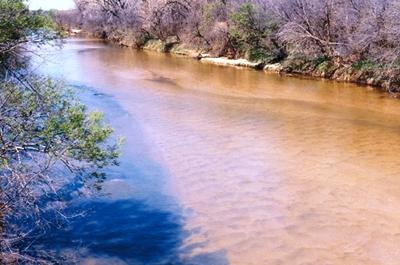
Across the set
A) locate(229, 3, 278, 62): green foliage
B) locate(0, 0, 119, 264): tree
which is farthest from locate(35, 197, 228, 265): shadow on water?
locate(229, 3, 278, 62): green foliage

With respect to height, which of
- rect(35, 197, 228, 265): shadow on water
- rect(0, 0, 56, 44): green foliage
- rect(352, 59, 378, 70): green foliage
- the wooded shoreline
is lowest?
rect(35, 197, 228, 265): shadow on water

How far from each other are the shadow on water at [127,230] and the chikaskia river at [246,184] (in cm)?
3

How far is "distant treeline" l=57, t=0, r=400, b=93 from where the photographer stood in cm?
2339

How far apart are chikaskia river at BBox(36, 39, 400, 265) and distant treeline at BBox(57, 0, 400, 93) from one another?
346cm

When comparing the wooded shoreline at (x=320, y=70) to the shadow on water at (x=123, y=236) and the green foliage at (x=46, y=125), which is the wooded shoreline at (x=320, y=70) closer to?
the shadow on water at (x=123, y=236)

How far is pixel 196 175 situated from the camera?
12531 millimetres

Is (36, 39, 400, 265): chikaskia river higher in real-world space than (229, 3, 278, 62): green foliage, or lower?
lower

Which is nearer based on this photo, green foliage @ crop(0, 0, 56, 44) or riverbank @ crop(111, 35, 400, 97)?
green foliage @ crop(0, 0, 56, 44)

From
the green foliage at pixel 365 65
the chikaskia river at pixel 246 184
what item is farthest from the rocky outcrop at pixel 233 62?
the chikaskia river at pixel 246 184

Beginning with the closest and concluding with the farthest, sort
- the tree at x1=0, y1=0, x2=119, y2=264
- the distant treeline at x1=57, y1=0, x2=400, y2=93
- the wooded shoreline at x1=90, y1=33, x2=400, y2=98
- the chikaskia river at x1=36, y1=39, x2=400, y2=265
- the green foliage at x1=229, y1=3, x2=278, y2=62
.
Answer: the tree at x1=0, y1=0, x2=119, y2=264 < the chikaskia river at x1=36, y1=39, x2=400, y2=265 < the distant treeline at x1=57, y1=0, x2=400, y2=93 < the wooded shoreline at x1=90, y1=33, x2=400, y2=98 < the green foliage at x1=229, y1=3, x2=278, y2=62

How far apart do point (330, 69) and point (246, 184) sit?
18.7m

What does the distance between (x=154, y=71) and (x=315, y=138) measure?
18494mm

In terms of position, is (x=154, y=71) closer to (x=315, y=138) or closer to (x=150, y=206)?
(x=315, y=138)

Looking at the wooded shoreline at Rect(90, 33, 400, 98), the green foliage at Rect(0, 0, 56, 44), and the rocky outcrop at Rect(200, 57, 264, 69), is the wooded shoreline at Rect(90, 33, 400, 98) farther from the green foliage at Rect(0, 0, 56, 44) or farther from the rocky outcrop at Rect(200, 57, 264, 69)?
the green foliage at Rect(0, 0, 56, 44)
